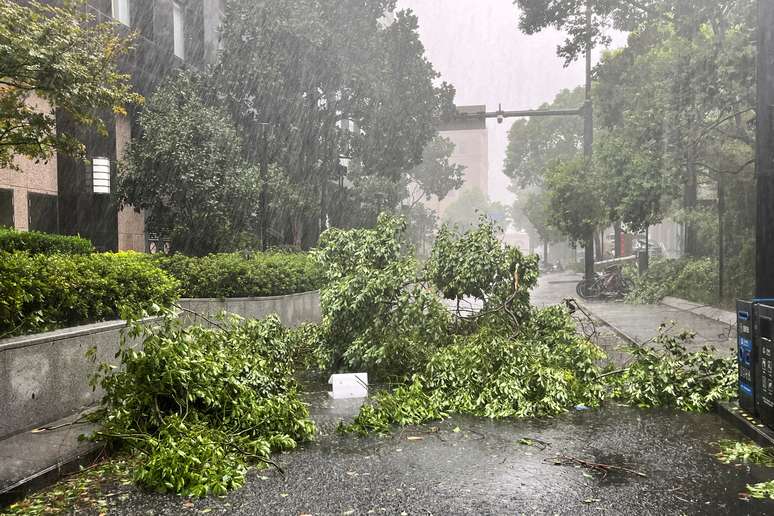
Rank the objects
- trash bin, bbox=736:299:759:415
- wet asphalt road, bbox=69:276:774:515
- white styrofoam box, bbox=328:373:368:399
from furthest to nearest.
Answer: white styrofoam box, bbox=328:373:368:399, trash bin, bbox=736:299:759:415, wet asphalt road, bbox=69:276:774:515

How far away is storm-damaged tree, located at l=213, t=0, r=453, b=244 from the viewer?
22.7 m

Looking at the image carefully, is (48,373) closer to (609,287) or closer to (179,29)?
(609,287)

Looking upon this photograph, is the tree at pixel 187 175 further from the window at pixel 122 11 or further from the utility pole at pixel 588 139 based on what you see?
the utility pole at pixel 588 139

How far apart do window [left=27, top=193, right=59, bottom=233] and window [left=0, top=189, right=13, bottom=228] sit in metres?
0.84

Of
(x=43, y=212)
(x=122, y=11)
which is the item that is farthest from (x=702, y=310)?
(x=122, y=11)

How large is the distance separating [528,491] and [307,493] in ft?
5.28

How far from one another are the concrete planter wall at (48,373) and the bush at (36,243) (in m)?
5.98

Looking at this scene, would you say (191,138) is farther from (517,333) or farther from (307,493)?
(307,493)

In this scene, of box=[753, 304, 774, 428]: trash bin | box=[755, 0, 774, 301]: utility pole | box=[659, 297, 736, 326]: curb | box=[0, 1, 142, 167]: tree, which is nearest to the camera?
box=[753, 304, 774, 428]: trash bin

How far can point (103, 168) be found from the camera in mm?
17812

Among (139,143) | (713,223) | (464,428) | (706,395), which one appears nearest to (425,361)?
(464,428)

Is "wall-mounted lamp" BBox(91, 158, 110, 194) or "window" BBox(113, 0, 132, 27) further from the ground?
"window" BBox(113, 0, 132, 27)

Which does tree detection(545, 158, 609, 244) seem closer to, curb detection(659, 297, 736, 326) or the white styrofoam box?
curb detection(659, 297, 736, 326)

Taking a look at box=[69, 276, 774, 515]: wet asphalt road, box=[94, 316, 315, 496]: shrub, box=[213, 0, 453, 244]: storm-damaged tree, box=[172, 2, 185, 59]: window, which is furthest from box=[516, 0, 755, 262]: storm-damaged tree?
box=[94, 316, 315, 496]: shrub
